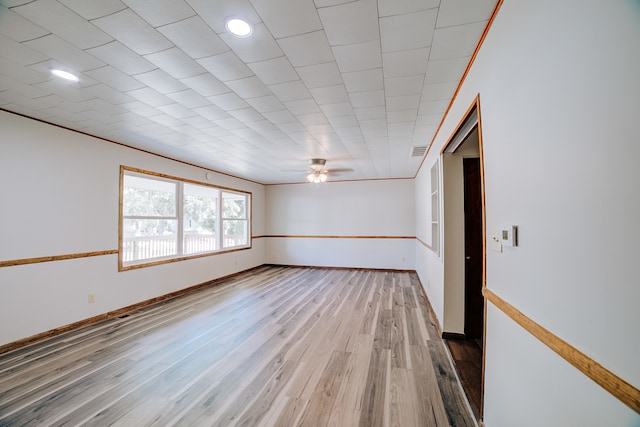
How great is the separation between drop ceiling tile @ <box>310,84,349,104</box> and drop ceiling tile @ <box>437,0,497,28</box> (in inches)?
34.8

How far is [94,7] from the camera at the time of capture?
137 centimetres

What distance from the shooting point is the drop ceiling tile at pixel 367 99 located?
2.28m

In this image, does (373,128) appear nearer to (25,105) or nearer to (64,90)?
(64,90)

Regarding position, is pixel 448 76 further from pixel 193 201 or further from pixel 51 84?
pixel 193 201

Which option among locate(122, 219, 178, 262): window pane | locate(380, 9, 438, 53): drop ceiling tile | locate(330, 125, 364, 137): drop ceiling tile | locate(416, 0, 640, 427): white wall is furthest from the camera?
A: locate(122, 219, 178, 262): window pane

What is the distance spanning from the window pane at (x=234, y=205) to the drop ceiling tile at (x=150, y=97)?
3765 mm

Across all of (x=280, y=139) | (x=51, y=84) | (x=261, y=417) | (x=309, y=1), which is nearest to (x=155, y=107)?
(x=51, y=84)

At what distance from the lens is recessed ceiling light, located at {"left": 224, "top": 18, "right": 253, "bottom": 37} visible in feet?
4.76

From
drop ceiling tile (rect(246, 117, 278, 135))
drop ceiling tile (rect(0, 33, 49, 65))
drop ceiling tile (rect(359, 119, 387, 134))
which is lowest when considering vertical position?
drop ceiling tile (rect(246, 117, 278, 135))

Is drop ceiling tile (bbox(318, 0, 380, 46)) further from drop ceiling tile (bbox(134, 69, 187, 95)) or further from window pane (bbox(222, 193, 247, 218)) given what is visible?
window pane (bbox(222, 193, 247, 218))

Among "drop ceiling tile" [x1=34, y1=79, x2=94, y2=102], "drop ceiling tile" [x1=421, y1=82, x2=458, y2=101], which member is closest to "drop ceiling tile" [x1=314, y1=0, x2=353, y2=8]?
"drop ceiling tile" [x1=421, y1=82, x2=458, y2=101]

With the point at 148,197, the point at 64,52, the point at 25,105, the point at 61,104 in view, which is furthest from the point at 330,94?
the point at 148,197

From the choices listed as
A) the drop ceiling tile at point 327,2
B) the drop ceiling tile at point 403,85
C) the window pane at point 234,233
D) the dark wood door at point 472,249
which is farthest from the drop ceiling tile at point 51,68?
the window pane at point 234,233

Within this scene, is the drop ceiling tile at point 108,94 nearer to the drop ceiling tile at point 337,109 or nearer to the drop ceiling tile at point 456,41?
the drop ceiling tile at point 337,109
